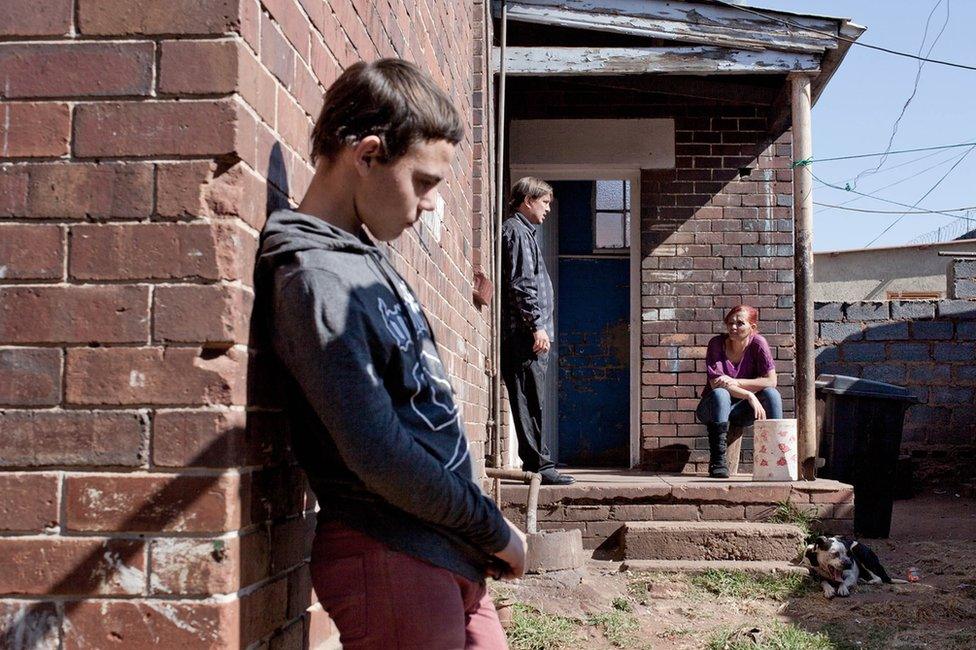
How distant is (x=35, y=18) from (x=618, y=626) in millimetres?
3684

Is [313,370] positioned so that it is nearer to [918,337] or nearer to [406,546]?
[406,546]

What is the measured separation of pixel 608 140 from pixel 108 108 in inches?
269

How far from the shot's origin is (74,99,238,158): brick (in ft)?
5.14

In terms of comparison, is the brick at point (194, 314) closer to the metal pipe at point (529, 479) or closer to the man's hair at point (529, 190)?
the metal pipe at point (529, 479)

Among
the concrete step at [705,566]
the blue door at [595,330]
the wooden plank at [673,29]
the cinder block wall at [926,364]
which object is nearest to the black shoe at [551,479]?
the concrete step at [705,566]

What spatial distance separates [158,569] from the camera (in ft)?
4.98

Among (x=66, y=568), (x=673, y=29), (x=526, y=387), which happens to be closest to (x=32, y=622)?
(x=66, y=568)

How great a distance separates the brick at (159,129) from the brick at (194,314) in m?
0.22

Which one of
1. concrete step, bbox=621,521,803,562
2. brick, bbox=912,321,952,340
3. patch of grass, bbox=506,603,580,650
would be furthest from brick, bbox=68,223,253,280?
brick, bbox=912,321,952,340

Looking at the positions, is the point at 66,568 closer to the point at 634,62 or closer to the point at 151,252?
the point at 151,252

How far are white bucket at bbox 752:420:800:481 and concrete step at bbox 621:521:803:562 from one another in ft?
1.69

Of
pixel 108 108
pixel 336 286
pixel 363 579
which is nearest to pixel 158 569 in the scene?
pixel 363 579

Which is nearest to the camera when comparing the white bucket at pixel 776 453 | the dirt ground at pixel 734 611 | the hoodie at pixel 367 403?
the hoodie at pixel 367 403

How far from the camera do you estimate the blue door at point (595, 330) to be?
31.8 ft
